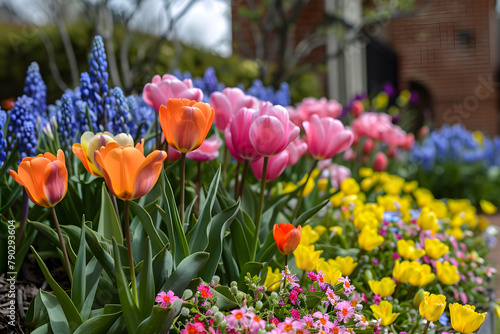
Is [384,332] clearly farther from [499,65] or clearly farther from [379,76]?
[499,65]

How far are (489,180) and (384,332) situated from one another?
3569 millimetres

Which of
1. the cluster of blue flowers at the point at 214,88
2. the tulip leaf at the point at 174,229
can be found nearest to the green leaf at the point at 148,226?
the tulip leaf at the point at 174,229

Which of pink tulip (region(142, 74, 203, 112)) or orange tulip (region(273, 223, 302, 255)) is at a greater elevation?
pink tulip (region(142, 74, 203, 112))

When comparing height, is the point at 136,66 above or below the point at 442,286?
above

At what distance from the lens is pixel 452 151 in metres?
4.16

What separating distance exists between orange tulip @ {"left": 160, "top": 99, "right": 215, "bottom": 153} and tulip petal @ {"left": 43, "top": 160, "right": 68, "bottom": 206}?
0.19 metres

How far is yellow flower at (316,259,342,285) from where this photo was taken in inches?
40.8

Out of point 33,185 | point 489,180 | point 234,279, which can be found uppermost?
point 33,185

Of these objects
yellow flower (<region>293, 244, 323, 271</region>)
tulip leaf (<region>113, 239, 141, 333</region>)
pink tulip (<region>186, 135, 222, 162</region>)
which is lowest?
yellow flower (<region>293, 244, 323, 271</region>)

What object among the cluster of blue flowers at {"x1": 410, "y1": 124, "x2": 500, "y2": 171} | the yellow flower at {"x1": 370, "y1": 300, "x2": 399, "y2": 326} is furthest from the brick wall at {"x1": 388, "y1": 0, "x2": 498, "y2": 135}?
the yellow flower at {"x1": 370, "y1": 300, "x2": 399, "y2": 326}

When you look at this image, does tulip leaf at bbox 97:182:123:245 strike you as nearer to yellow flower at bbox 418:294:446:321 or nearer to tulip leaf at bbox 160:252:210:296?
tulip leaf at bbox 160:252:210:296

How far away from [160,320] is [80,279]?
0.61 feet

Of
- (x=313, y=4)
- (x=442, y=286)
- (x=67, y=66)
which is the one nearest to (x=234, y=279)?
(x=442, y=286)

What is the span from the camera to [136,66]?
3.75m
